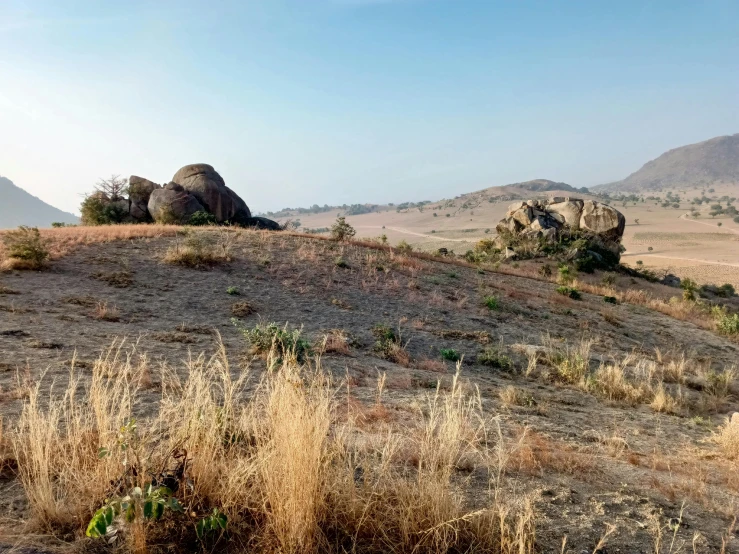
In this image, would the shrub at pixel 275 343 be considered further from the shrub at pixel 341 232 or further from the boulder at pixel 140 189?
the boulder at pixel 140 189

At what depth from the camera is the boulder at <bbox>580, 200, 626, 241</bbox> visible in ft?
134

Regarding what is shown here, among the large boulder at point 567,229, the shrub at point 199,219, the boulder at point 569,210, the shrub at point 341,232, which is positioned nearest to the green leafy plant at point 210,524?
the shrub at point 341,232

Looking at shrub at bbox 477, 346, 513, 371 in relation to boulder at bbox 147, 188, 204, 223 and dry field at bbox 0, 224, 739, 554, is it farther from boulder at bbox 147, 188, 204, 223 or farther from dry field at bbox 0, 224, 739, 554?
boulder at bbox 147, 188, 204, 223

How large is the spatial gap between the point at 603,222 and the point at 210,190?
110ft

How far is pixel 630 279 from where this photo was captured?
3312cm

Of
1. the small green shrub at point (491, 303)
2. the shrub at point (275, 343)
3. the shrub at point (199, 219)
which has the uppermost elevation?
the shrub at point (199, 219)

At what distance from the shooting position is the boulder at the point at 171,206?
2858 cm

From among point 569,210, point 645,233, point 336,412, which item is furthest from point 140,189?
point 645,233

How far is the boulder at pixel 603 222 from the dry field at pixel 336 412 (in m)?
24.4

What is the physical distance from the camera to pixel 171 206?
29266 millimetres

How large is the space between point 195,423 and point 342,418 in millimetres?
2170

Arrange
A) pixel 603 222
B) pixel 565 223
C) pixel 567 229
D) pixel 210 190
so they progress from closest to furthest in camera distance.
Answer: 1. pixel 210 190
2. pixel 567 229
3. pixel 603 222
4. pixel 565 223

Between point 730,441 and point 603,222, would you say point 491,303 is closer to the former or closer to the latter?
point 730,441

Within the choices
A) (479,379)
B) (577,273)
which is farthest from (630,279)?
(479,379)
